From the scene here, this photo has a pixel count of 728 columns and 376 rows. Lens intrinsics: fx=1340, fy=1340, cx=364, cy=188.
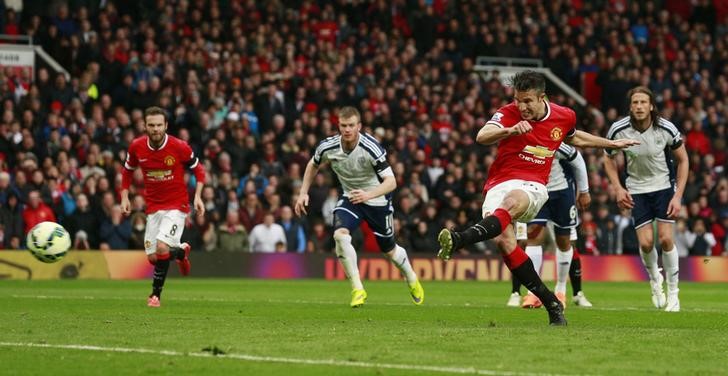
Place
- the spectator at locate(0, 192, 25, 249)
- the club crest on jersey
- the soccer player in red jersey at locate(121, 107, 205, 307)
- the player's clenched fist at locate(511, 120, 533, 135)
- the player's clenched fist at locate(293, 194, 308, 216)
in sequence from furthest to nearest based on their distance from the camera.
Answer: the spectator at locate(0, 192, 25, 249), the soccer player in red jersey at locate(121, 107, 205, 307), the player's clenched fist at locate(293, 194, 308, 216), the club crest on jersey, the player's clenched fist at locate(511, 120, 533, 135)

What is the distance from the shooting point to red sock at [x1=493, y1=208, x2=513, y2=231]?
11.7m

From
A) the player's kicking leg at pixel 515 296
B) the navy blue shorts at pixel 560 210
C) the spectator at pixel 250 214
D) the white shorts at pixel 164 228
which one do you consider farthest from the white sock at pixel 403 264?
the spectator at pixel 250 214

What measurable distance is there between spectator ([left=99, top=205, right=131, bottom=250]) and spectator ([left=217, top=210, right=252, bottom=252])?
2000 millimetres

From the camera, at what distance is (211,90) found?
29703 millimetres

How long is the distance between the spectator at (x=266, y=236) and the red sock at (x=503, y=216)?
52.9 feet

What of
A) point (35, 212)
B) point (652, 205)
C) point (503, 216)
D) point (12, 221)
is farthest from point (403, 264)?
point (12, 221)

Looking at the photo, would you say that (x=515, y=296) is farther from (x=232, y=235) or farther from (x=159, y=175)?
(x=232, y=235)

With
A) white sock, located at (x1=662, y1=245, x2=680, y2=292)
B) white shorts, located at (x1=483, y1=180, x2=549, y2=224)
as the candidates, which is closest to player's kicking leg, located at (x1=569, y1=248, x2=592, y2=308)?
white sock, located at (x1=662, y1=245, x2=680, y2=292)

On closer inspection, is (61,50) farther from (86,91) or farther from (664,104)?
(664,104)

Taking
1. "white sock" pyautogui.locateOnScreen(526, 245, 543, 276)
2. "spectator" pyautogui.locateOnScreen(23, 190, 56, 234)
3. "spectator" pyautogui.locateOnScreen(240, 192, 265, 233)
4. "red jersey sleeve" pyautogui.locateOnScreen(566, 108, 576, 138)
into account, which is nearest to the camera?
"red jersey sleeve" pyautogui.locateOnScreen(566, 108, 576, 138)

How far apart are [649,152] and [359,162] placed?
3508mm

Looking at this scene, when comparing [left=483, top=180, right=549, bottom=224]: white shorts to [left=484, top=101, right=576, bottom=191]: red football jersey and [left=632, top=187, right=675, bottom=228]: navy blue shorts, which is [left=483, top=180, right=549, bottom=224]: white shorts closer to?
[left=484, top=101, right=576, bottom=191]: red football jersey

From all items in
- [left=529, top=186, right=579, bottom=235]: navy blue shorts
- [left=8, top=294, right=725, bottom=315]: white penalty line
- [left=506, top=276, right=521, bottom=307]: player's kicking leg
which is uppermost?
[left=529, top=186, right=579, bottom=235]: navy blue shorts

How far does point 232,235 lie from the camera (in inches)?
1094
